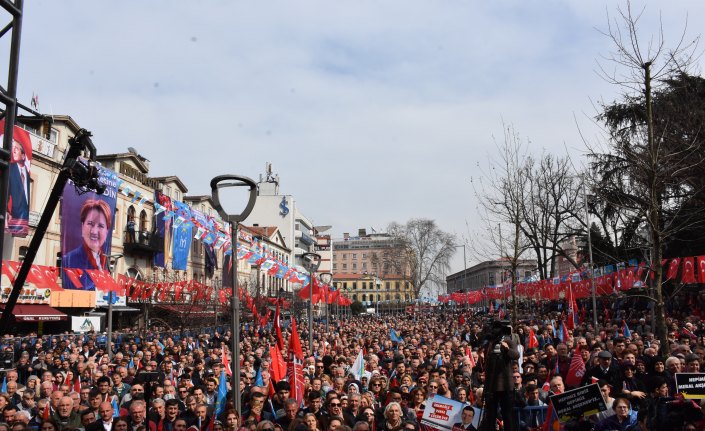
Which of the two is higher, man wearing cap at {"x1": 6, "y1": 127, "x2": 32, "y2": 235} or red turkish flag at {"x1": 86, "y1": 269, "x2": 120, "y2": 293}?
man wearing cap at {"x1": 6, "y1": 127, "x2": 32, "y2": 235}

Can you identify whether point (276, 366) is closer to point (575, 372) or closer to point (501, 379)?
point (575, 372)

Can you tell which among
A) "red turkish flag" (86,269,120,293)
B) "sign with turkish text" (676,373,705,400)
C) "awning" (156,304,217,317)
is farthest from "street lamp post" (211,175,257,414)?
"awning" (156,304,217,317)

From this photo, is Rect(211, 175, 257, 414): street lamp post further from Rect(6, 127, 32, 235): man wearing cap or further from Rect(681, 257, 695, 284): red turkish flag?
Rect(681, 257, 695, 284): red turkish flag

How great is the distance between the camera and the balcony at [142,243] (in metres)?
38.0

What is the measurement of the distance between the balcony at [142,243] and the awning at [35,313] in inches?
420

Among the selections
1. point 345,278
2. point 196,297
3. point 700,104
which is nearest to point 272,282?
point 196,297

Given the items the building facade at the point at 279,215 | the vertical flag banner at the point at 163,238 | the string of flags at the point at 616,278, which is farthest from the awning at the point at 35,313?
the building facade at the point at 279,215

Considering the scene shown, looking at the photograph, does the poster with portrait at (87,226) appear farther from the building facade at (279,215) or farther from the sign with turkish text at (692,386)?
the building facade at (279,215)

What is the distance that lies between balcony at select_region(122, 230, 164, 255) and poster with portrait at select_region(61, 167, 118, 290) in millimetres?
5150

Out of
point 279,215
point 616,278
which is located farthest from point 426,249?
point 616,278

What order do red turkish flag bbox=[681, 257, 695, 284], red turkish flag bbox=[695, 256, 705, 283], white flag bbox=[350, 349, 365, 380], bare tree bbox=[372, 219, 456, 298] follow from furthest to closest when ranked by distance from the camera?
bare tree bbox=[372, 219, 456, 298], red turkish flag bbox=[681, 257, 695, 284], red turkish flag bbox=[695, 256, 705, 283], white flag bbox=[350, 349, 365, 380]

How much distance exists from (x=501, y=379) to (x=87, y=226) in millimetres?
27982

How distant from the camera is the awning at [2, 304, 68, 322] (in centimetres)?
2442

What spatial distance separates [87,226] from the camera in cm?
3088
